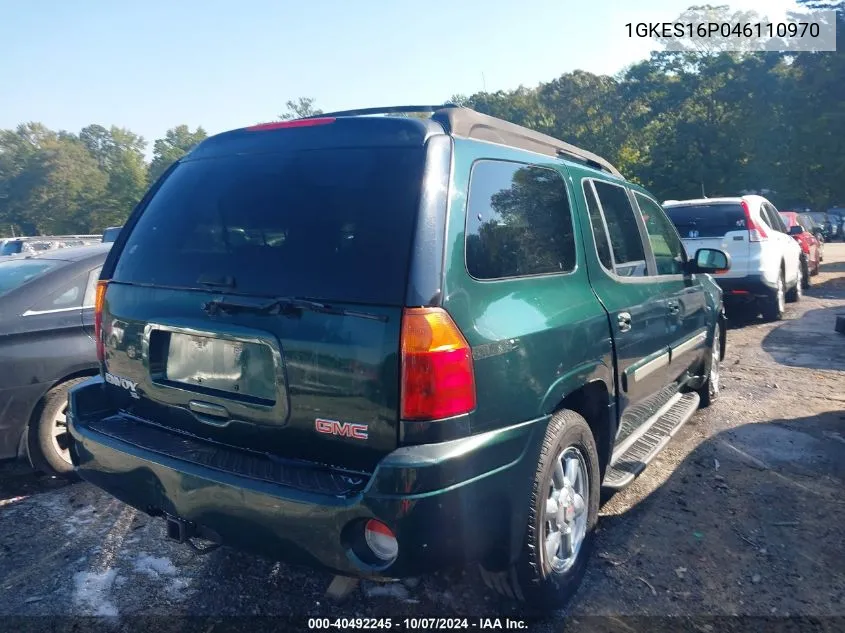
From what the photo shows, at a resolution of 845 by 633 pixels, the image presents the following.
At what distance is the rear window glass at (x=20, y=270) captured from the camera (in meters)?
4.09

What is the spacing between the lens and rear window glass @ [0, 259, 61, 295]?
409 cm

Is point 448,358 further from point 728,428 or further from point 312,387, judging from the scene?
point 728,428

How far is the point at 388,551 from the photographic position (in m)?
2.02

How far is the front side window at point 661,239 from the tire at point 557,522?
169 centimetres

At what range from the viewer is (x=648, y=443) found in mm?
3605

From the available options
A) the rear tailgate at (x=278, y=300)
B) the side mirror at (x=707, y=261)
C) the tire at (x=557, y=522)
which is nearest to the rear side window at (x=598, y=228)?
the tire at (x=557, y=522)

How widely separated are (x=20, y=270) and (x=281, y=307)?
3255 millimetres

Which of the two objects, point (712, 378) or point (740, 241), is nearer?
point (712, 378)

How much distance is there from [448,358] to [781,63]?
33.3 m

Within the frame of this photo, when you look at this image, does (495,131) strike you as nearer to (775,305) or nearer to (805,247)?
(775,305)

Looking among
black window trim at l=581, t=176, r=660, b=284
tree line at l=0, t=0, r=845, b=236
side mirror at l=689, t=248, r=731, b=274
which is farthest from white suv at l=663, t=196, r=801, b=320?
tree line at l=0, t=0, r=845, b=236

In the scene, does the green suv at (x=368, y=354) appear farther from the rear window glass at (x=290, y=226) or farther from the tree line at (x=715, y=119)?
the tree line at (x=715, y=119)

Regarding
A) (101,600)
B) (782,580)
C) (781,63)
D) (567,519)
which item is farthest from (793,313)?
(781,63)

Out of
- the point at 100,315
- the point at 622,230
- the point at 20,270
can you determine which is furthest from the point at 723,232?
the point at 20,270
